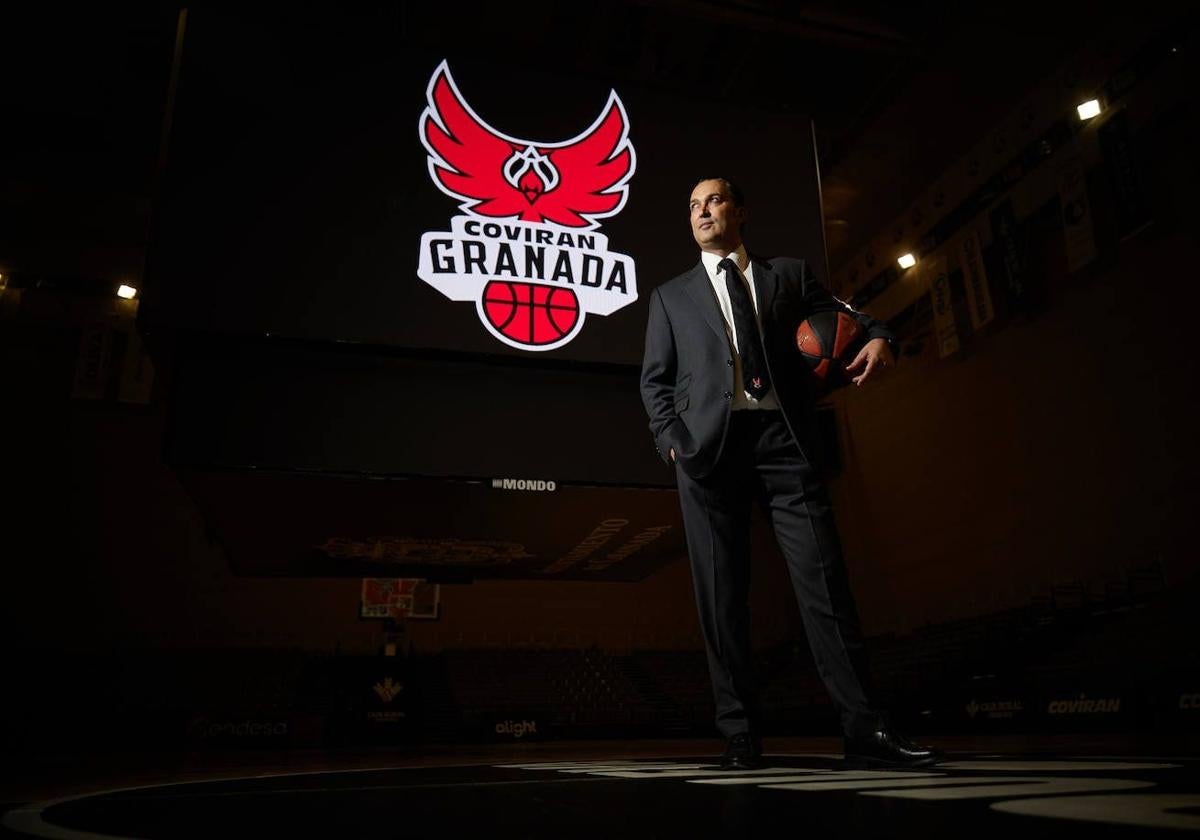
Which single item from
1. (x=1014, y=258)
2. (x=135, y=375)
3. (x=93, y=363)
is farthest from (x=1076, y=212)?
(x=93, y=363)

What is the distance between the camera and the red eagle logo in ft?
10.0

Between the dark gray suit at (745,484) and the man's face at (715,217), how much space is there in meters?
0.09

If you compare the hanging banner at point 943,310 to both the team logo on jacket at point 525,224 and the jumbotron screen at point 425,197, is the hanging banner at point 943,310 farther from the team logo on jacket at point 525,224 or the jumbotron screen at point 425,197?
the team logo on jacket at point 525,224

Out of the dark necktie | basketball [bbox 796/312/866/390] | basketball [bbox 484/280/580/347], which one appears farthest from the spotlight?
the dark necktie

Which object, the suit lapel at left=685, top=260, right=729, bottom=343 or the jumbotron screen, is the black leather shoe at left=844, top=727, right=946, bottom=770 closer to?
the suit lapel at left=685, top=260, right=729, bottom=343

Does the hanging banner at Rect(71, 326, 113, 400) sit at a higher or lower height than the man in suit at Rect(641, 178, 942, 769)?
higher

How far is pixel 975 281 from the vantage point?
8414 millimetres

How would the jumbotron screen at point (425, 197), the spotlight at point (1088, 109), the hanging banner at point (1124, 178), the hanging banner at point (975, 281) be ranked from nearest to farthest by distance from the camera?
the jumbotron screen at point (425, 197) → the hanging banner at point (1124, 178) → the spotlight at point (1088, 109) → the hanging banner at point (975, 281)

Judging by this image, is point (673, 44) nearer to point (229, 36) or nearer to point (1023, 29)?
→ point (1023, 29)

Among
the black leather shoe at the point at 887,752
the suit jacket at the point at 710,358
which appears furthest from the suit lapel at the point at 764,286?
the black leather shoe at the point at 887,752

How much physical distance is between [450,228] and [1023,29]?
6.46 meters

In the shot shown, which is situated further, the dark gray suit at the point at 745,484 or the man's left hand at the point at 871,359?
the man's left hand at the point at 871,359

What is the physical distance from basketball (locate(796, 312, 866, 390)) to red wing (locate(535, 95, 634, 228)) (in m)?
1.49

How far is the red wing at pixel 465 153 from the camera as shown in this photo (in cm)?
304
